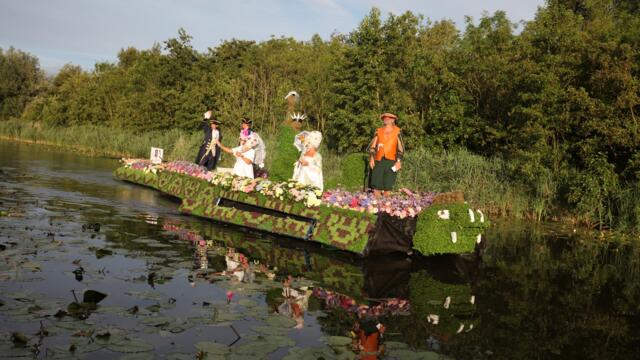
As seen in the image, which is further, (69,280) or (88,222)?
(88,222)

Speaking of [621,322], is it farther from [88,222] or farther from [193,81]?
[193,81]

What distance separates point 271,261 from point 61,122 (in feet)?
155

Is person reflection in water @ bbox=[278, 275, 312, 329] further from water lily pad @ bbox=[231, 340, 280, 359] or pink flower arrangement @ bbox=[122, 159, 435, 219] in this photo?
pink flower arrangement @ bbox=[122, 159, 435, 219]

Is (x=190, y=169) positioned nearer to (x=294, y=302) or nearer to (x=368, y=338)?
(x=294, y=302)

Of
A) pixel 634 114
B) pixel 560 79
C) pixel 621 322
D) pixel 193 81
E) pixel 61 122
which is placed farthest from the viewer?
pixel 61 122

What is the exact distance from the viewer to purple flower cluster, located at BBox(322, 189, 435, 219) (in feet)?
31.1

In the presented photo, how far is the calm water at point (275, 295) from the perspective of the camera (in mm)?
5070

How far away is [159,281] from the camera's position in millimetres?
6859

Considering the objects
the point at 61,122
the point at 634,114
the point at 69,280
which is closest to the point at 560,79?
the point at 634,114

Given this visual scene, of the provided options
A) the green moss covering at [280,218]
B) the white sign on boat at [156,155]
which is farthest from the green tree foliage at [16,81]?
the green moss covering at [280,218]

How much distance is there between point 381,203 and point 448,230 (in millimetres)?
1228

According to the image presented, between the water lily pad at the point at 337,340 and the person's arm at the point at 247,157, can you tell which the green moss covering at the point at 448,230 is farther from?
the person's arm at the point at 247,157

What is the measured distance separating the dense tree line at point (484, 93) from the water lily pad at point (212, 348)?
12.2 metres

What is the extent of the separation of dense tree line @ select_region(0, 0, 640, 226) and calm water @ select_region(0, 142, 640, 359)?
14.2 ft
